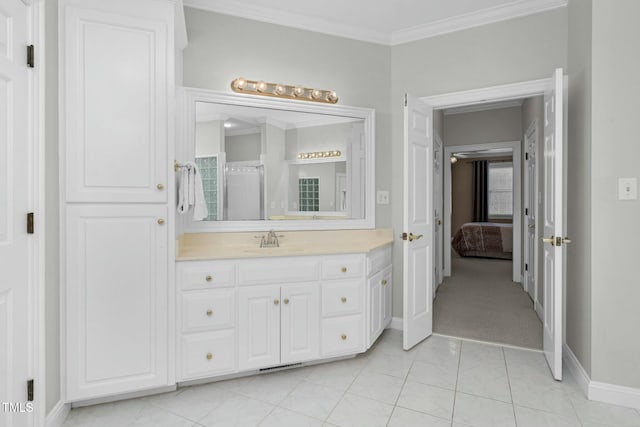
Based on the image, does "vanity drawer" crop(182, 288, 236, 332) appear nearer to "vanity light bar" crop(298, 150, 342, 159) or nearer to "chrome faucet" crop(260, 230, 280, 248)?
"chrome faucet" crop(260, 230, 280, 248)

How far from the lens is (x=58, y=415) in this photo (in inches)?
72.9

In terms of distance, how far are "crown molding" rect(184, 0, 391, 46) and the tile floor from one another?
2.64 m

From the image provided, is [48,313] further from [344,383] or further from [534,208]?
[534,208]

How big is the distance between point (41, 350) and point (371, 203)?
2.43m

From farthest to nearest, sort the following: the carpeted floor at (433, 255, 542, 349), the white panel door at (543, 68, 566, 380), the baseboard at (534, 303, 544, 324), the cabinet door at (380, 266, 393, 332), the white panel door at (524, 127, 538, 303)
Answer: the white panel door at (524, 127, 538, 303), the baseboard at (534, 303, 544, 324), the carpeted floor at (433, 255, 542, 349), the cabinet door at (380, 266, 393, 332), the white panel door at (543, 68, 566, 380)

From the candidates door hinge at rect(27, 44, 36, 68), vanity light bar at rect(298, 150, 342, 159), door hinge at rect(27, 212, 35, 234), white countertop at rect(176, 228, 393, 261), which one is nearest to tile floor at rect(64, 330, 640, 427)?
white countertop at rect(176, 228, 393, 261)

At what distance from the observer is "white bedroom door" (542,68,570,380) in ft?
7.43

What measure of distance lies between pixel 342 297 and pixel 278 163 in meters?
1.19

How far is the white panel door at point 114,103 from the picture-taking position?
1902mm

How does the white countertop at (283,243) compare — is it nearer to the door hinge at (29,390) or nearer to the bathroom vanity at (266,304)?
the bathroom vanity at (266,304)

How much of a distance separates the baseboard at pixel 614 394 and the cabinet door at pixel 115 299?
248cm

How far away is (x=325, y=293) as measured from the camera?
2.48m

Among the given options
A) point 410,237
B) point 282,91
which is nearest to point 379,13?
point 282,91

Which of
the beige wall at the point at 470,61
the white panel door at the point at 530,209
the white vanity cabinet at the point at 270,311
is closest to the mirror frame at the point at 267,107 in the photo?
the beige wall at the point at 470,61
